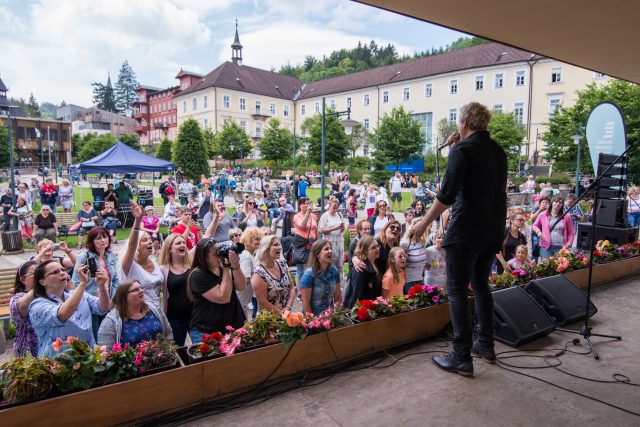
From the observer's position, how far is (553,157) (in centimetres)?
3089

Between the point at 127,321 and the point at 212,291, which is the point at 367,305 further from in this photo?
the point at 127,321

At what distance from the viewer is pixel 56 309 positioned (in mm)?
3195

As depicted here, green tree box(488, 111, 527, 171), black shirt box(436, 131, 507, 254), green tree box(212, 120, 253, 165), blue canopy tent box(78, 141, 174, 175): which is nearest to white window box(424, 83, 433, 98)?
green tree box(488, 111, 527, 171)

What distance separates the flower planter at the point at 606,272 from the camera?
5098mm

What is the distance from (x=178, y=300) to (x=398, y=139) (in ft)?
115

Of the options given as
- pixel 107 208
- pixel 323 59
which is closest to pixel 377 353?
pixel 107 208

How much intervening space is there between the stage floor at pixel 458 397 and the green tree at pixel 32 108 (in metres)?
133

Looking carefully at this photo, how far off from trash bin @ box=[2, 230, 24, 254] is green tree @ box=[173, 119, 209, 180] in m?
23.0

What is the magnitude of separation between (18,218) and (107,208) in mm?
3350

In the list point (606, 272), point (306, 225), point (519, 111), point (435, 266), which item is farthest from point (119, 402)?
point (519, 111)

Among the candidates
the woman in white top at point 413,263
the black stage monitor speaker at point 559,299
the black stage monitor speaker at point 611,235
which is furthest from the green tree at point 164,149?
the black stage monitor speaker at point 559,299

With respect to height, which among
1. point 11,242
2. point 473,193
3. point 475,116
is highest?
point 475,116

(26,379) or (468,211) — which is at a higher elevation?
(468,211)

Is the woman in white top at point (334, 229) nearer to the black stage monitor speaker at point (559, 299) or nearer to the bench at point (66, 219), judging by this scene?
the black stage monitor speaker at point (559, 299)
